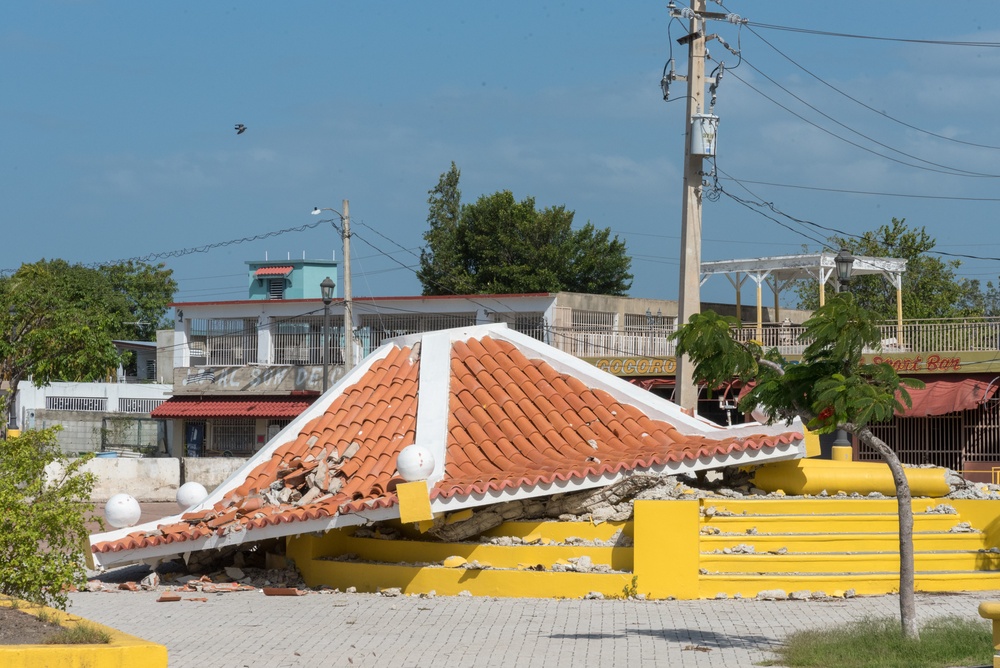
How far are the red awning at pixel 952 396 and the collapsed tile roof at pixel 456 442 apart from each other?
48.9 ft

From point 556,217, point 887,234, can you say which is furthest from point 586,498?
point 556,217

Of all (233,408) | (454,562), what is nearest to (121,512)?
(454,562)

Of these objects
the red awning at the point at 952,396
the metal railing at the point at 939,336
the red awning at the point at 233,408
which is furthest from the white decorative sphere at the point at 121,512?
the red awning at the point at 233,408

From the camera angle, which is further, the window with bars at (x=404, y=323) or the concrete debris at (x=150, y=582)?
the window with bars at (x=404, y=323)

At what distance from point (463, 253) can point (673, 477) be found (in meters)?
38.4

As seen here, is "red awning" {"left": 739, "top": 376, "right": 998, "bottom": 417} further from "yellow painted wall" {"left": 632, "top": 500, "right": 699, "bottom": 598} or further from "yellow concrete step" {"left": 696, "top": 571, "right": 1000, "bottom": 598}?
"yellow painted wall" {"left": 632, "top": 500, "right": 699, "bottom": 598}

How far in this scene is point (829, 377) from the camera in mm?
9609

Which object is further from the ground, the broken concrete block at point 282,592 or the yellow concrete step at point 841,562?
the yellow concrete step at point 841,562

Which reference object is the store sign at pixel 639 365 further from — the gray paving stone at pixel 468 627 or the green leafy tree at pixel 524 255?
the gray paving stone at pixel 468 627

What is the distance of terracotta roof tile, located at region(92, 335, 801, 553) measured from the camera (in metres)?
13.6

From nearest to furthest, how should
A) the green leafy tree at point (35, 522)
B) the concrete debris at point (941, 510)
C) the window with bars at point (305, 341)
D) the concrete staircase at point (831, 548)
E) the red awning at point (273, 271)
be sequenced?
the green leafy tree at point (35, 522) → the concrete staircase at point (831, 548) → the concrete debris at point (941, 510) → the window with bars at point (305, 341) → the red awning at point (273, 271)

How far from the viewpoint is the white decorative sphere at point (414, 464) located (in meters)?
13.0

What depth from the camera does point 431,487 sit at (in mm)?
13141

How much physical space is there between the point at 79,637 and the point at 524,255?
43.5m
